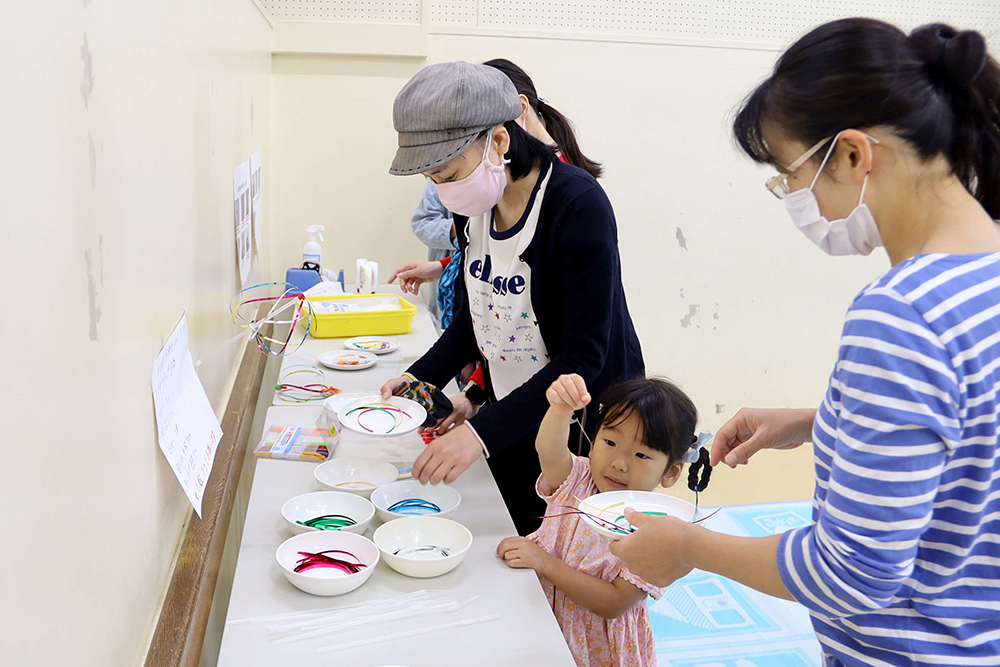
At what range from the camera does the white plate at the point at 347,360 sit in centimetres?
222

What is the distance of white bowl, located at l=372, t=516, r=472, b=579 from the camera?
46.7 inches

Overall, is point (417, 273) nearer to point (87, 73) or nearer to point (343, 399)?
point (343, 399)

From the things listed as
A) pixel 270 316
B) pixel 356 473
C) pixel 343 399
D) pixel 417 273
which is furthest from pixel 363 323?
pixel 356 473

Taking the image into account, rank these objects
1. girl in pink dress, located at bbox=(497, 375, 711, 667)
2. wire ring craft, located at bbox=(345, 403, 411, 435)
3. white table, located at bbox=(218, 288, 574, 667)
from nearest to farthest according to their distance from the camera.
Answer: white table, located at bbox=(218, 288, 574, 667) < girl in pink dress, located at bbox=(497, 375, 711, 667) < wire ring craft, located at bbox=(345, 403, 411, 435)

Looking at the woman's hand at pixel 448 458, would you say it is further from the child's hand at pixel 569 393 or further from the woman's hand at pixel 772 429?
the woman's hand at pixel 772 429

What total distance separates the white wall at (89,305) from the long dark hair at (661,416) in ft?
2.64

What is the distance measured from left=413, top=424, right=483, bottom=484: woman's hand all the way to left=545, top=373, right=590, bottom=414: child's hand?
202 mm

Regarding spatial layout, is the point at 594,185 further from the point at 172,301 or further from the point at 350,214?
the point at 350,214

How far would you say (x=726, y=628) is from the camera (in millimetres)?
2293

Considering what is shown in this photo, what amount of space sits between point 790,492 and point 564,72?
2202 mm

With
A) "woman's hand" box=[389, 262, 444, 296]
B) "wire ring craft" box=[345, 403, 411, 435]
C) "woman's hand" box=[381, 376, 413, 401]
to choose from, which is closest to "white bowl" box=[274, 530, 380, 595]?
"wire ring craft" box=[345, 403, 411, 435]

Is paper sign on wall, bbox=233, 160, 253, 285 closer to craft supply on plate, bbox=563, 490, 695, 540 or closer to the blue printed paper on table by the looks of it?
craft supply on plate, bbox=563, 490, 695, 540

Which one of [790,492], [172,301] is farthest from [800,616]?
[172,301]

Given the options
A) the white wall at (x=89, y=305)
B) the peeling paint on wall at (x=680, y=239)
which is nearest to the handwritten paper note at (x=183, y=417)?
the white wall at (x=89, y=305)
